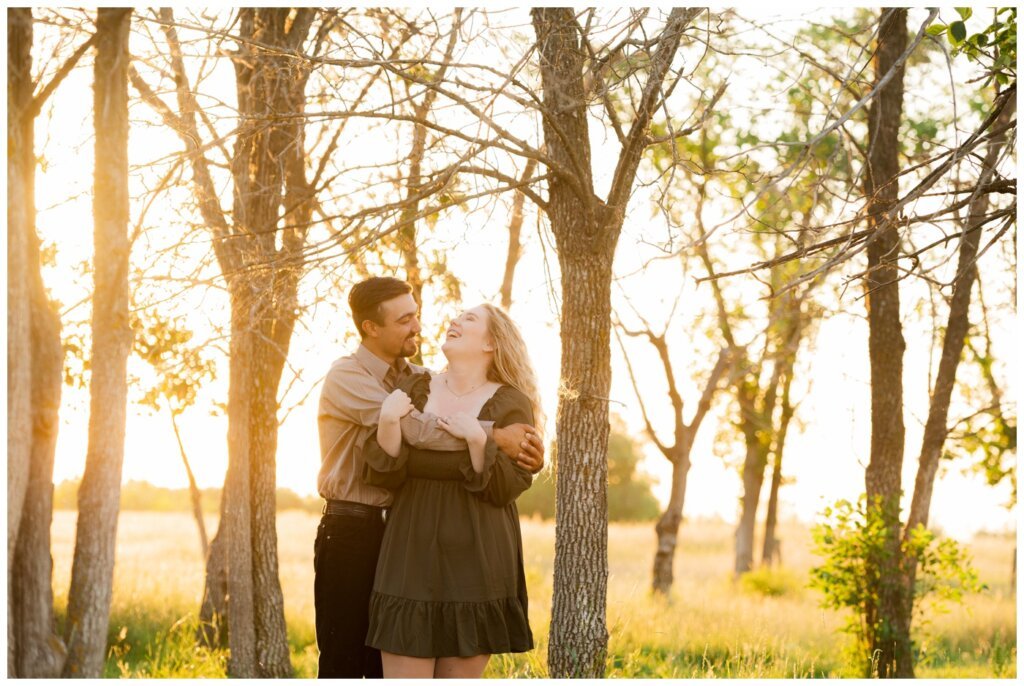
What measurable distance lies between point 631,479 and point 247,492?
36.0m

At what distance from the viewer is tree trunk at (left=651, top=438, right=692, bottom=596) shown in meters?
13.4

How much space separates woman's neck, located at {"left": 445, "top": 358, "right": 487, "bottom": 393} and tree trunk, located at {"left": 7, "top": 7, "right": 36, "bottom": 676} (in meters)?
1.65

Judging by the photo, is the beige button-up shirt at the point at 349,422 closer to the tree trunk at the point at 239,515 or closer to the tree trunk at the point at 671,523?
the tree trunk at the point at 239,515

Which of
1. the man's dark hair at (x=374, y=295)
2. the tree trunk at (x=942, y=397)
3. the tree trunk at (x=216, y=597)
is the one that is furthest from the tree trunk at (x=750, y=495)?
the man's dark hair at (x=374, y=295)

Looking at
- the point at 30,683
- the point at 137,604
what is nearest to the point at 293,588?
the point at 137,604

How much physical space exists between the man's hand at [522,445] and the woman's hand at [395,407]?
376 millimetres

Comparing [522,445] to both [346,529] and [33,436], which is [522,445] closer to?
[346,529]

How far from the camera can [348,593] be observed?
14.4ft

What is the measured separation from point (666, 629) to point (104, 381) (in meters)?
7.08

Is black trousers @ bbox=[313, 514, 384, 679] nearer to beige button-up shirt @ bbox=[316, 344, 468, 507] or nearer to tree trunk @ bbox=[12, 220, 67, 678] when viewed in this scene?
beige button-up shirt @ bbox=[316, 344, 468, 507]

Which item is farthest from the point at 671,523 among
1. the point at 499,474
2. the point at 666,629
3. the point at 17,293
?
the point at 17,293

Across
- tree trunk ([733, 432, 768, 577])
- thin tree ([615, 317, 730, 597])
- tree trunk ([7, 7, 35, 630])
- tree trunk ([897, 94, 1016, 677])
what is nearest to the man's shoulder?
tree trunk ([7, 7, 35, 630])

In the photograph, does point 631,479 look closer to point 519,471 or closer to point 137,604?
point 137,604

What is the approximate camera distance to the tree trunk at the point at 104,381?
3.80 meters
